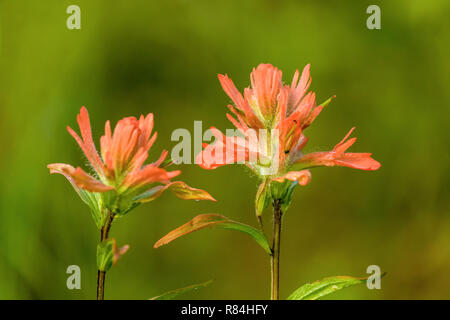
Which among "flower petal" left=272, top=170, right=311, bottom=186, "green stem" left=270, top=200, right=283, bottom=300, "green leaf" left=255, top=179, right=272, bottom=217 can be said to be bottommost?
"green stem" left=270, top=200, right=283, bottom=300

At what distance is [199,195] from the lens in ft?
2.02

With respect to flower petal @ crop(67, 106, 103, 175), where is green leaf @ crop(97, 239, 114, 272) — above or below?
below

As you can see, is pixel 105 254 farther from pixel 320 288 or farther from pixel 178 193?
pixel 320 288

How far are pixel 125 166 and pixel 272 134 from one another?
18 cm

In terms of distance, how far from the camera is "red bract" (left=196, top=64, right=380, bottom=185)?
0.62m

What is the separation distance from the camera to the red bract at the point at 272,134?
0.62m

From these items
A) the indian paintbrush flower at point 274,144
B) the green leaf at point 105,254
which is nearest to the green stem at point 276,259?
the indian paintbrush flower at point 274,144

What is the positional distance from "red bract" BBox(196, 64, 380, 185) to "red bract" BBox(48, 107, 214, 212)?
0.21 ft

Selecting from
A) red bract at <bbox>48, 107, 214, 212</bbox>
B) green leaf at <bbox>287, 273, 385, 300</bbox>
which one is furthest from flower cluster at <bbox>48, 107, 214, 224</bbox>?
green leaf at <bbox>287, 273, 385, 300</bbox>

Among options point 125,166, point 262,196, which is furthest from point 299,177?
point 125,166

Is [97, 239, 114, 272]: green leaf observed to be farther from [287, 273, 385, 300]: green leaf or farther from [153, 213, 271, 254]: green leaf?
[287, 273, 385, 300]: green leaf
